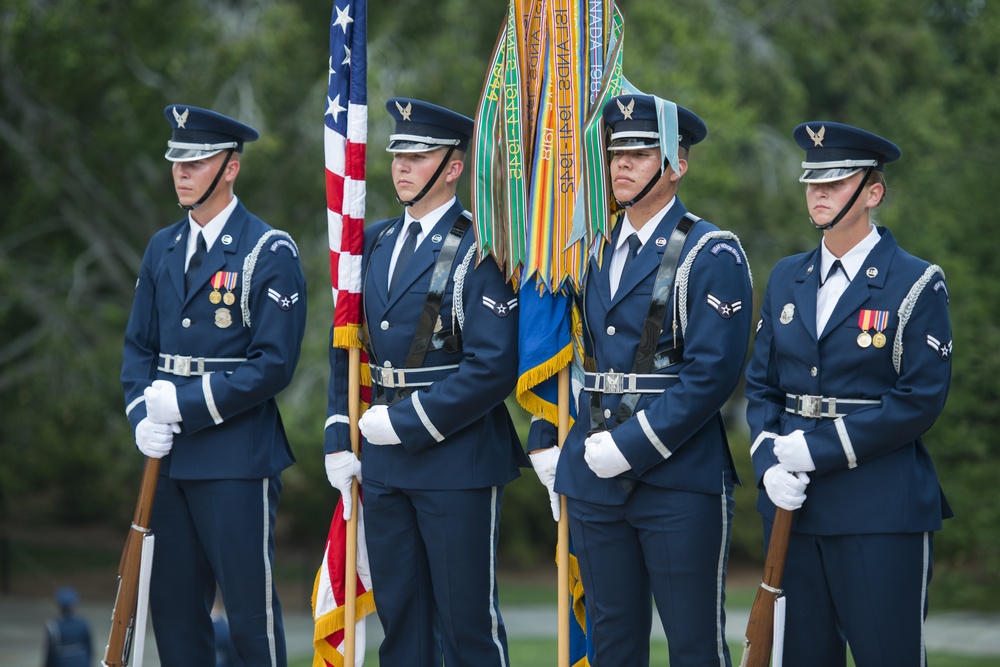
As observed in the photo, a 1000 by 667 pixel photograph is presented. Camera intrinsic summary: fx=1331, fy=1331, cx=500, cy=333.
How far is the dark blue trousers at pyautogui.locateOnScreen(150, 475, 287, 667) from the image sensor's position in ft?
16.1

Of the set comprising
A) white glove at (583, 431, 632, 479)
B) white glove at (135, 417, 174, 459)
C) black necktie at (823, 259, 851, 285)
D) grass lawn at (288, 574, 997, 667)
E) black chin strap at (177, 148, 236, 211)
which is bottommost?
grass lawn at (288, 574, 997, 667)

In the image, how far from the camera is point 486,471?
4.76m

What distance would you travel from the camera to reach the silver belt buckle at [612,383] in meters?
4.48

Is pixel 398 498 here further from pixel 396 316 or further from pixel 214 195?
pixel 214 195

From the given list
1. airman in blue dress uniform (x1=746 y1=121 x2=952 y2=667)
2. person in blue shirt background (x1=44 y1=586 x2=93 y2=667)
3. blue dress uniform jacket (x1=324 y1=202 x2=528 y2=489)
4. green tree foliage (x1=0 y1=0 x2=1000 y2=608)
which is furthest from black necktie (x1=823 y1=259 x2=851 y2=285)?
green tree foliage (x1=0 y1=0 x2=1000 y2=608)

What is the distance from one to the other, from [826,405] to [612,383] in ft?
2.31

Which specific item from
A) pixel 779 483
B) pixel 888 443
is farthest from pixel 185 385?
pixel 888 443

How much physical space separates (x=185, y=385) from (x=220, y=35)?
8.51 metres

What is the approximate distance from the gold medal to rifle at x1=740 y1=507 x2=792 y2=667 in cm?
215

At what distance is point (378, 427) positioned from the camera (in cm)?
471

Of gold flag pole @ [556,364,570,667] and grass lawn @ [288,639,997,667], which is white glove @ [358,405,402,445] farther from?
grass lawn @ [288,639,997,667]

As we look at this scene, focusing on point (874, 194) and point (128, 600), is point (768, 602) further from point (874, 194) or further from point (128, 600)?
point (128, 600)

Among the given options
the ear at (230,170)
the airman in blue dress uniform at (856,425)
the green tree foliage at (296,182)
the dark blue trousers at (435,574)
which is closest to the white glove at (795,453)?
the airman in blue dress uniform at (856,425)

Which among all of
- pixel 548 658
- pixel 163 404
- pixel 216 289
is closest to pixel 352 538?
pixel 163 404
